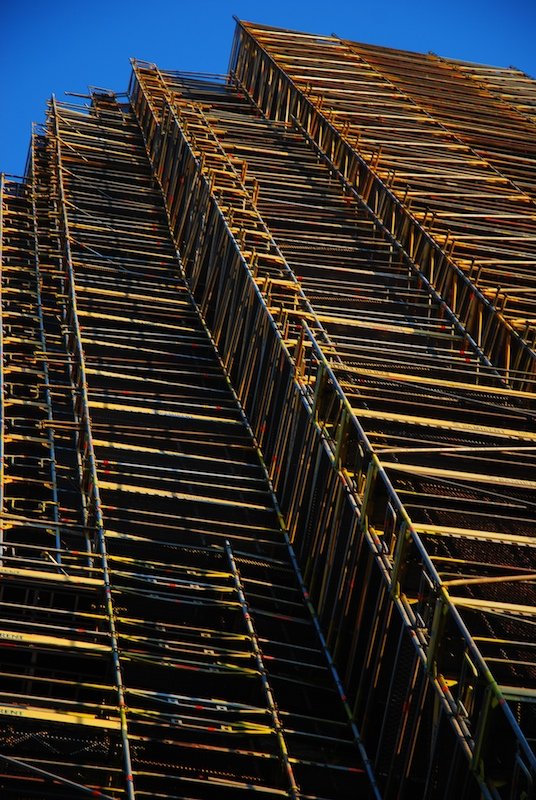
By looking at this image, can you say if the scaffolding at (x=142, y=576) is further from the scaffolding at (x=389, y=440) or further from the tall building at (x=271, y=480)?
the scaffolding at (x=389, y=440)

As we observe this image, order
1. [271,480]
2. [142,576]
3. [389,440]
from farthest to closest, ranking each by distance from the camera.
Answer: [271,480], [389,440], [142,576]

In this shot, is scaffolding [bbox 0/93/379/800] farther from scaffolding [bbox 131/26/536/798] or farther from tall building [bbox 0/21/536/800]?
scaffolding [bbox 131/26/536/798]

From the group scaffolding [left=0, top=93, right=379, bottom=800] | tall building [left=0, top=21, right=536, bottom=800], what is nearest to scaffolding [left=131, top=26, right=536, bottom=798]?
tall building [left=0, top=21, right=536, bottom=800]

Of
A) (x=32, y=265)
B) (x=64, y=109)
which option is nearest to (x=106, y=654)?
(x=32, y=265)

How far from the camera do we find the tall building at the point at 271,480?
16.2 meters

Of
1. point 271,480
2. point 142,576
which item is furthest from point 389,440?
point 142,576

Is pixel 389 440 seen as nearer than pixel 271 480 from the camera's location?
Yes

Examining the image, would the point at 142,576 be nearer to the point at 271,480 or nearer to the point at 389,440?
the point at 389,440

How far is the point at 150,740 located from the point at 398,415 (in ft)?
22.9

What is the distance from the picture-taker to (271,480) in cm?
2414

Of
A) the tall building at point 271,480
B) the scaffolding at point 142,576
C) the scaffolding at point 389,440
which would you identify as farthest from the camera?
the scaffolding at point 142,576

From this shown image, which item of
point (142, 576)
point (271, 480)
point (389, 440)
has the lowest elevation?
point (142, 576)

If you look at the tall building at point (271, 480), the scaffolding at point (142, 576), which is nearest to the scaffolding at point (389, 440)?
the tall building at point (271, 480)

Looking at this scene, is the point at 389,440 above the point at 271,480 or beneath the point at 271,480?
above
